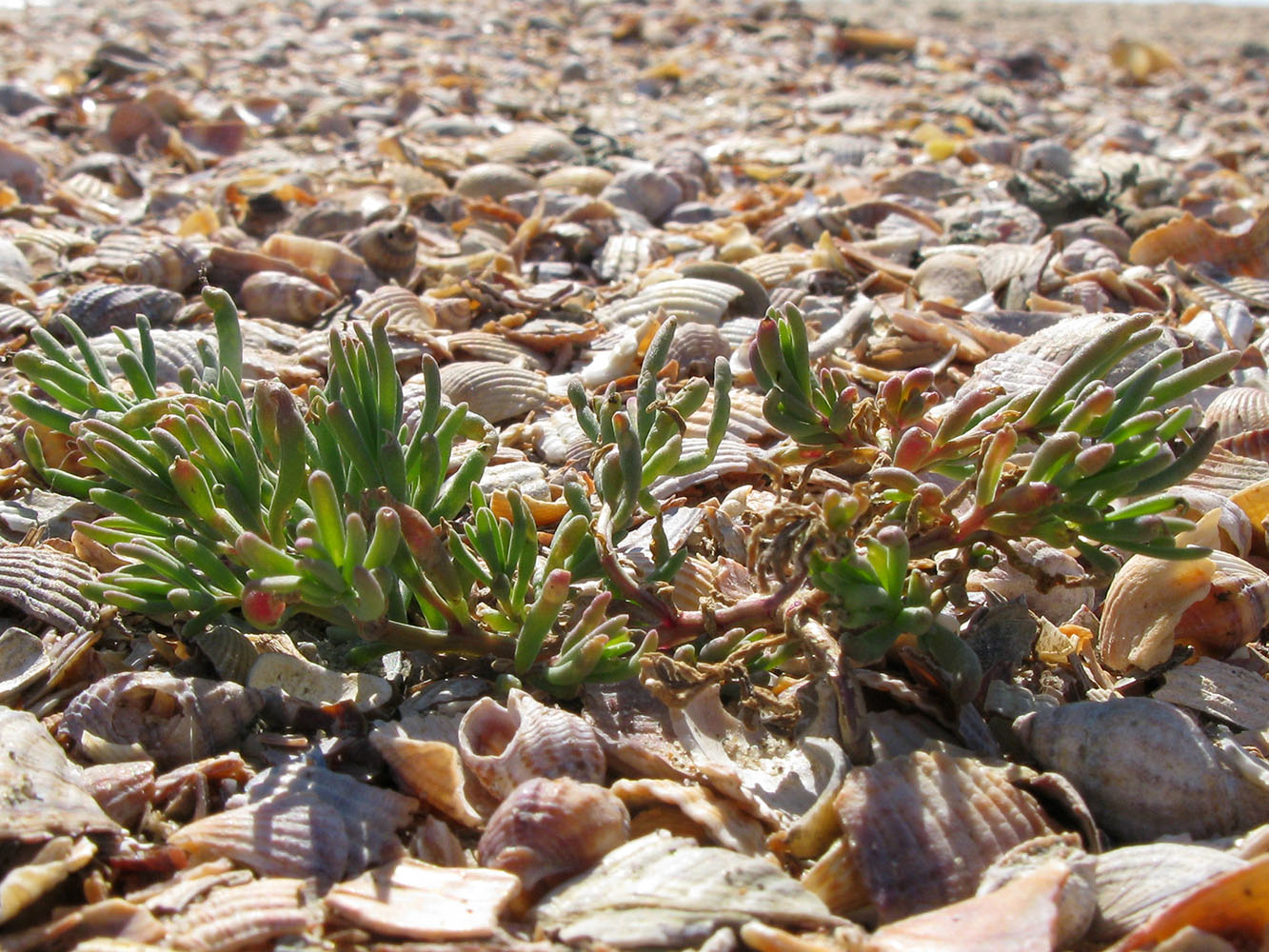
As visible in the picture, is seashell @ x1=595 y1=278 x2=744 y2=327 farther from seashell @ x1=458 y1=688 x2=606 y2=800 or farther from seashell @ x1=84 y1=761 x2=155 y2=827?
seashell @ x1=84 y1=761 x2=155 y2=827

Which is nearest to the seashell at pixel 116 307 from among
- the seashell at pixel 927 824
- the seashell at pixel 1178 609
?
the seashell at pixel 927 824

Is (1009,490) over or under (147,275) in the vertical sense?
over

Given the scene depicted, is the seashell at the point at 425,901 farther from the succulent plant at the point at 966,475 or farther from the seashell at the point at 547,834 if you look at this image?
the succulent plant at the point at 966,475

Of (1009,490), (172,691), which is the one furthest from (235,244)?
(1009,490)

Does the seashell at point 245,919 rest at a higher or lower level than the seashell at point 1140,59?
lower

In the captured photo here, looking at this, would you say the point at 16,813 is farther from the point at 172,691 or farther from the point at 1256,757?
the point at 1256,757

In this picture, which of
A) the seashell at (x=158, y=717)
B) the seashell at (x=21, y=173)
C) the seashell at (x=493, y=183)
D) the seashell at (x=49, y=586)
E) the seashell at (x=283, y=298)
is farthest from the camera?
the seashell at (x=493, y=183)
